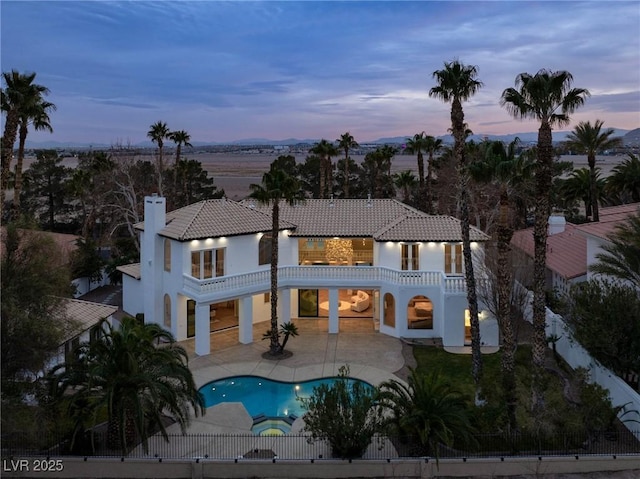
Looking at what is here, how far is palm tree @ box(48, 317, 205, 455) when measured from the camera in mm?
15180

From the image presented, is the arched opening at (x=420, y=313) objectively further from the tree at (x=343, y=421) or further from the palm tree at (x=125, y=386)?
the palm tree at (x=125, y=386)

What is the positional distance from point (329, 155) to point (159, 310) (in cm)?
2796

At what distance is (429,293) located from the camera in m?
28.2

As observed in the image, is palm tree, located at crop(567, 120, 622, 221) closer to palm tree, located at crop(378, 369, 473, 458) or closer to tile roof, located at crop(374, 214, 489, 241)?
tile roof, located at crop(374, 214, 489, 241)

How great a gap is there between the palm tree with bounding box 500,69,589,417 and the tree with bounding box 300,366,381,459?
608 cm

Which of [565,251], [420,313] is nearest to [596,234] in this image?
[565,251]

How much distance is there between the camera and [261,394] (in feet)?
71.2

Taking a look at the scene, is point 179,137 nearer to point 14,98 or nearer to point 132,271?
point 132,271

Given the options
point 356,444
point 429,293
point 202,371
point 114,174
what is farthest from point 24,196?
point 356,444

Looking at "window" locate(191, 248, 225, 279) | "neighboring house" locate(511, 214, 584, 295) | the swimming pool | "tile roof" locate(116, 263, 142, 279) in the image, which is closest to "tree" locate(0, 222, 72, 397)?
the swimming pool

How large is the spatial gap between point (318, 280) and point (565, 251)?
1601 centimetres

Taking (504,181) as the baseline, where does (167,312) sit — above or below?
below

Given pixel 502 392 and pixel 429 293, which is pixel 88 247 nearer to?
pixel 429 293

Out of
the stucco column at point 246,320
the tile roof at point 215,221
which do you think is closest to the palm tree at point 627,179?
the tile roof at point 215,221
